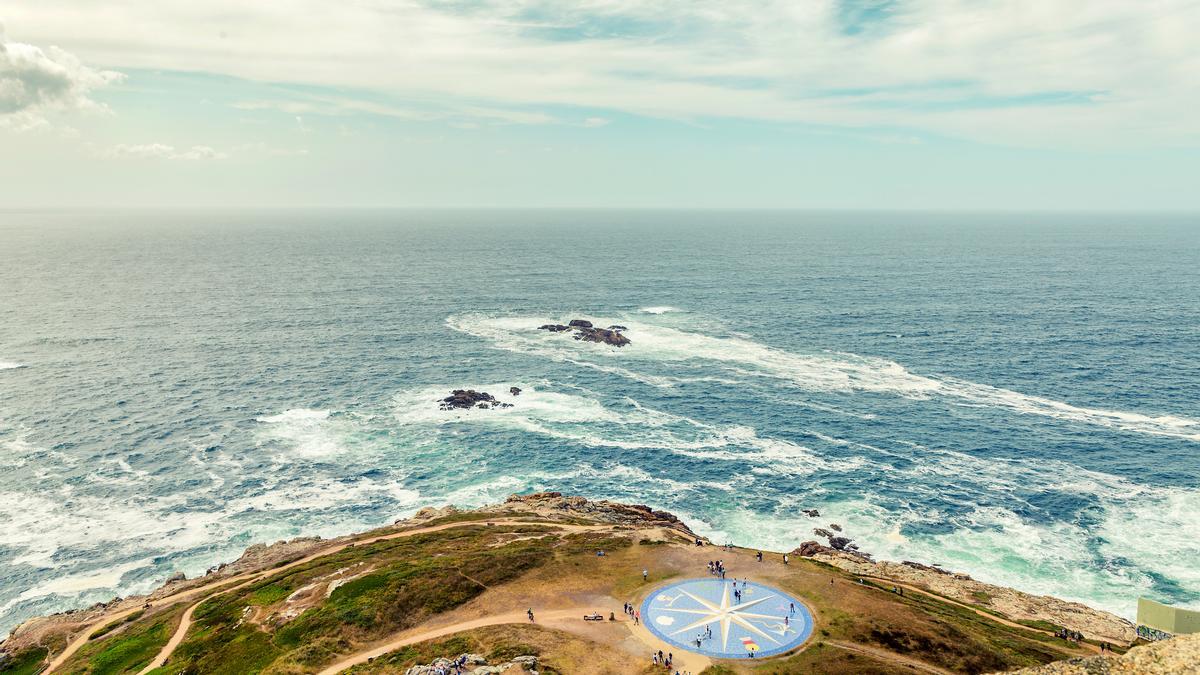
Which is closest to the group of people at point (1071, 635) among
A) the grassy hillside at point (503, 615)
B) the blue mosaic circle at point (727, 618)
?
the grassy hillside at point (503, 615)

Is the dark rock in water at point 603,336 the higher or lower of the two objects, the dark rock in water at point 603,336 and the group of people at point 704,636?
the higher

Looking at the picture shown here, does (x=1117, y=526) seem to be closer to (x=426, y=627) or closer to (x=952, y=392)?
(x=952, y=392)

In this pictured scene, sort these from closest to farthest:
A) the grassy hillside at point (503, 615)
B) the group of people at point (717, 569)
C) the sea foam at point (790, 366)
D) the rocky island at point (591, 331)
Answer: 1. the grassy hillside at point (503, 615)
2. the group of people at point (717, 569)
3. the sea foam at point (790, 366)
4. the rocky island at point (591, 331)

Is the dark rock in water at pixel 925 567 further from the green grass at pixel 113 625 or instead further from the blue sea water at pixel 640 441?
the green grass at pixel 113 625

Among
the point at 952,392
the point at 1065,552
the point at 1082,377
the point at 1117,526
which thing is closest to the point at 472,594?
the point at 1065,552

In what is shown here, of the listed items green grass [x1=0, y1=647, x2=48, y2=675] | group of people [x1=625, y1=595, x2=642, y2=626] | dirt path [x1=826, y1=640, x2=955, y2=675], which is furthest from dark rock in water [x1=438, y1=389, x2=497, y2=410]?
dirt path [x1=826, y1=640, x2=955, y2=675]
